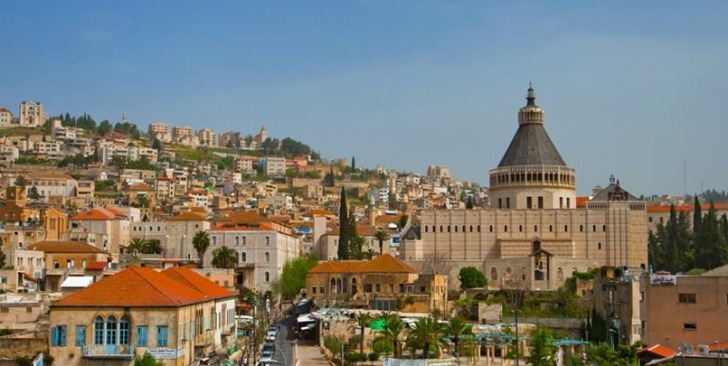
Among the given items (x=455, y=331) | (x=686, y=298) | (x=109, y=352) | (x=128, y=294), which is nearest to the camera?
(x=109, y=352)

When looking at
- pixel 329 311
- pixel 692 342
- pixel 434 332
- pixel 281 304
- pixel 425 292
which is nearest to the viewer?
pixel 692 342

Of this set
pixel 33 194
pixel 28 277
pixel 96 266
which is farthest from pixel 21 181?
pixel 96 266

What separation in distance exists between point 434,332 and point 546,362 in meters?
6.48

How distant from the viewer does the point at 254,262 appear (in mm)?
90875

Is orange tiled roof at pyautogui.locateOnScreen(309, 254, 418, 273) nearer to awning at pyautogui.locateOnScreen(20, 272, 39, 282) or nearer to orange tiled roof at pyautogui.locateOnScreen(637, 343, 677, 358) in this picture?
awning at pyautogui.locateOnScreen(20, 272, 39, 282)

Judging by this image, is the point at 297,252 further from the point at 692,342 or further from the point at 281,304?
the point at 692,342

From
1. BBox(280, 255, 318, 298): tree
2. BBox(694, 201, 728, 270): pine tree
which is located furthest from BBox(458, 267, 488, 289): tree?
BBox(694, 201, 728, 270): pine tree

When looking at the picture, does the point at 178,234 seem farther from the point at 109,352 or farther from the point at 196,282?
the point at 109,352

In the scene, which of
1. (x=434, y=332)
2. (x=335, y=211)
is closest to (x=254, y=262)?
(x=434, y=332)

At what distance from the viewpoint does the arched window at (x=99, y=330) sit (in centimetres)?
4431

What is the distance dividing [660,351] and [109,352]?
23130 millimetres

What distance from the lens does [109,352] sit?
44.2 metres

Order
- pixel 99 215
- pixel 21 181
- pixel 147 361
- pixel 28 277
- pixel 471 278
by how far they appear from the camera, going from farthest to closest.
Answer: pixel 21 181 < pixel 99 215 < pixel 471 278 < pixel 28 277 < pixel 147 361

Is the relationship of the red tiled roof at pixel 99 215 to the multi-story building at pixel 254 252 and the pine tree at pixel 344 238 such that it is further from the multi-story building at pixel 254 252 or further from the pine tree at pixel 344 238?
the pine tree at pixel 344 238
